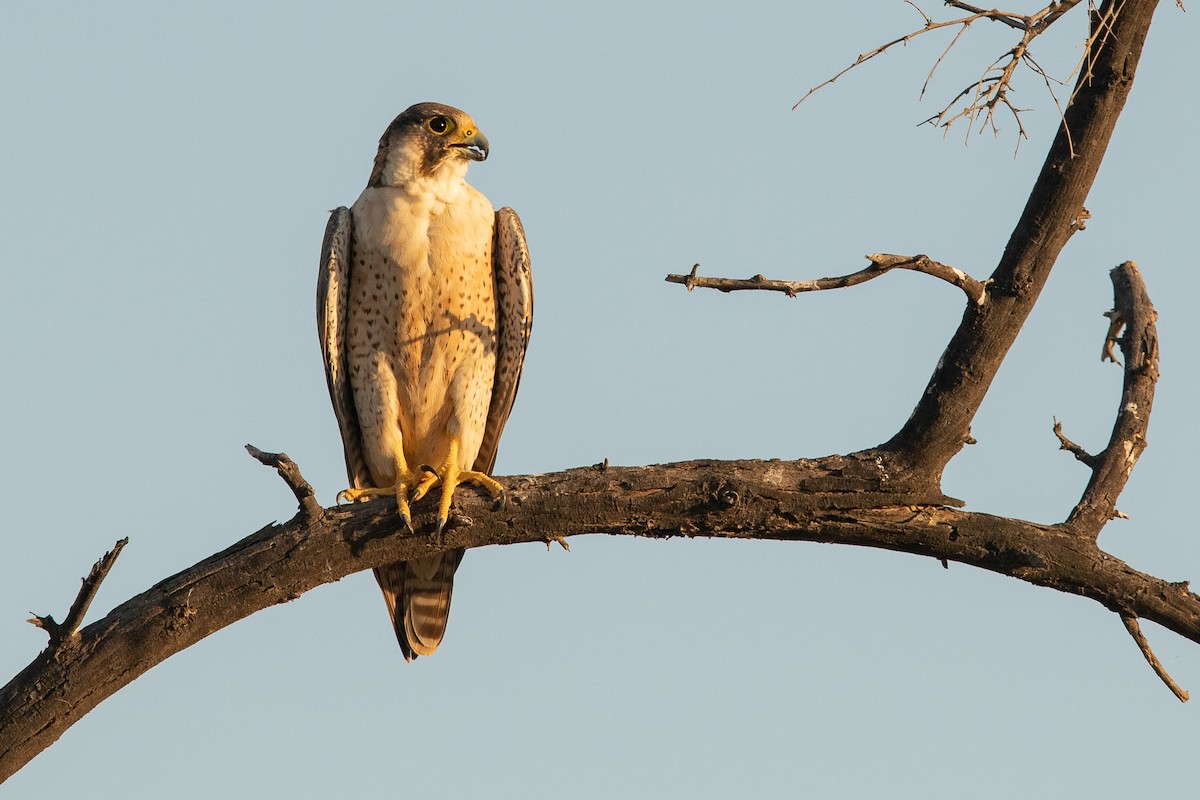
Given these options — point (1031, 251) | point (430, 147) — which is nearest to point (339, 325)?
point (430, 147)

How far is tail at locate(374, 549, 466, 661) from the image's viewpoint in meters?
5.17

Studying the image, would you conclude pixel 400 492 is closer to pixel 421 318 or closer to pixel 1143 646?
pixel 421 318

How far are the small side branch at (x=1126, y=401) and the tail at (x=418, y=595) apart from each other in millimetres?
2491

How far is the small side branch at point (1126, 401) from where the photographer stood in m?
3.72

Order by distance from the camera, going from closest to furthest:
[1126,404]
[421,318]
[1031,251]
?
[1031,251] < [1126,404] < [421,318]

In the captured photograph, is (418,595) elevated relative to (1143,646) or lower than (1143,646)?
elevated

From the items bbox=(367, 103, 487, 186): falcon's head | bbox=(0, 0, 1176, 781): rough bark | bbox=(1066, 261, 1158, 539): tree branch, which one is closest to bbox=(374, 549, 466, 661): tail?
bbox=(0, 0, 1176, 781): rough bark

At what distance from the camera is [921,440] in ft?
12.0

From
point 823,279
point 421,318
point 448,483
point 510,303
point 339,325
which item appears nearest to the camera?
point 823,279

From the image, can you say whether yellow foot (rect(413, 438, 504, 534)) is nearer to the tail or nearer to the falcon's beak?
the tail

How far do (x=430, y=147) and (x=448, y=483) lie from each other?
1768 millimetres

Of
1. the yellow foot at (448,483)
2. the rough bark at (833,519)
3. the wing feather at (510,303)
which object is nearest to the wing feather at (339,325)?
the wing feather at (510,303)

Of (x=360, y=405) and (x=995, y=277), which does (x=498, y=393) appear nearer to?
(x=360, y=405)

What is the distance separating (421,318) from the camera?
5.02 meters
